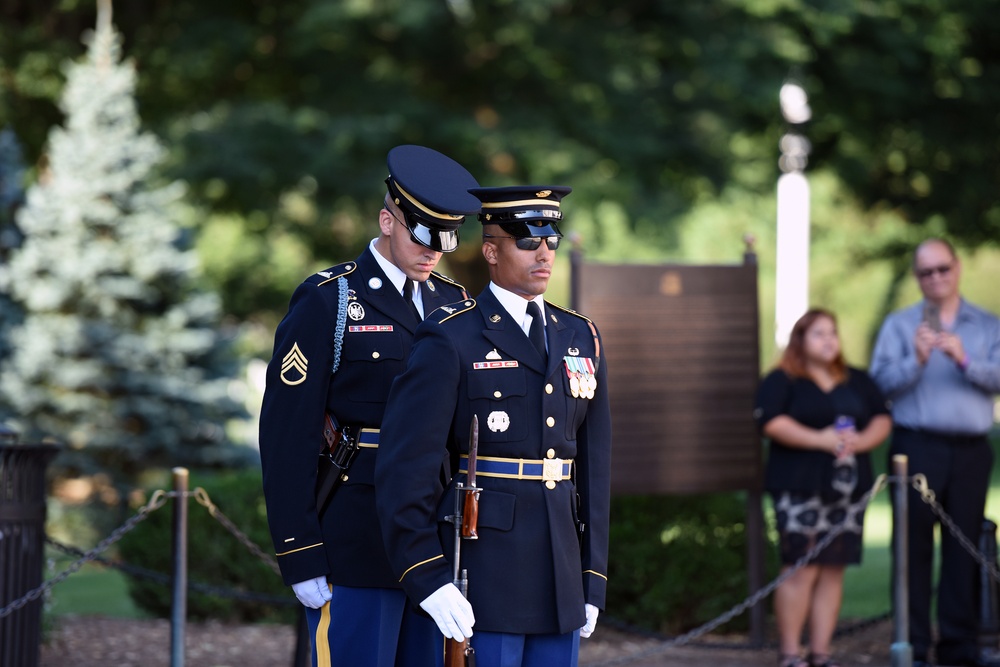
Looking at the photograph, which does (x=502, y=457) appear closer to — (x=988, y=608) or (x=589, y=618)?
(x=589, y=618)

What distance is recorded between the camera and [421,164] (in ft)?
15.3

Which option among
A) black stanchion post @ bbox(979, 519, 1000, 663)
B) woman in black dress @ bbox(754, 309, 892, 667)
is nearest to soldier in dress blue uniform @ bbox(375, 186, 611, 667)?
woman in black dress @ bbox(754, 309, 892, 667)

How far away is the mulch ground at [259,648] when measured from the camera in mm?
8320

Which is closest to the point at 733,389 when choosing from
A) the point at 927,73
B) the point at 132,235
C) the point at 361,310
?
the point at 361,310

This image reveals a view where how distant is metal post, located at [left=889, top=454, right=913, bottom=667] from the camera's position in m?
7.13

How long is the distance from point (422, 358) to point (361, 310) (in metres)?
0.66

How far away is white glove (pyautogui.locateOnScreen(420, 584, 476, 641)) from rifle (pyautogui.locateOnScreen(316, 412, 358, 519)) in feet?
2.52

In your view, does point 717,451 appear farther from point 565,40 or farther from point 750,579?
point 565,40

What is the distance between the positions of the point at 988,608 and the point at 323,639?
4.62 metres

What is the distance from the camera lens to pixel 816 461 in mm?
7672

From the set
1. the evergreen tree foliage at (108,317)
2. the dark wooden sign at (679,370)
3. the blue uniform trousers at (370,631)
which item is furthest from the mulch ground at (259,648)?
the evergreen tree foliage at (108,317)

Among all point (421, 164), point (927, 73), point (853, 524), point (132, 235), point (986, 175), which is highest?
point (927, 73)

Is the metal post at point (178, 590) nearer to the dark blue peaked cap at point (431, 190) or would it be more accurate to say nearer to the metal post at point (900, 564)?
the dark blue peaked cap at point (431, 190)

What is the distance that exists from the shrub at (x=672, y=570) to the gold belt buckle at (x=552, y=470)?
4.77 meters
